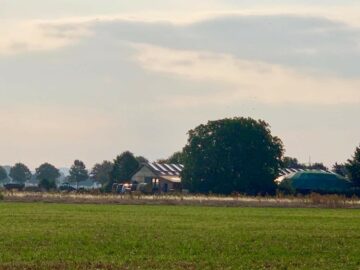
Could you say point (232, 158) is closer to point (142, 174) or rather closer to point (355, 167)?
point (355, 167)

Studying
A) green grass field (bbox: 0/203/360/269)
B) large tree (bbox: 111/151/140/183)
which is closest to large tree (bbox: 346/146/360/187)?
large tree (bbox: 111/151/140/183)

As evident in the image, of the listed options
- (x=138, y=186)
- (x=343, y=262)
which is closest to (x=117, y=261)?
(x=343, y=262)

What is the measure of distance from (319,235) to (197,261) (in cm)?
1462

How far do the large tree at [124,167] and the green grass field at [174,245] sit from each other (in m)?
111

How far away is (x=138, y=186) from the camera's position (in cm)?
14212

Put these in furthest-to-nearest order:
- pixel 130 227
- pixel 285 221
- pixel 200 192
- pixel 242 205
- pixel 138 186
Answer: pixel 138 186, pixel 200 192, pixel 242 205, pixel 285 221, pixel 130 227

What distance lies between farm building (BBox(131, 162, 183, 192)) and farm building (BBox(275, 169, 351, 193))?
55.1ft

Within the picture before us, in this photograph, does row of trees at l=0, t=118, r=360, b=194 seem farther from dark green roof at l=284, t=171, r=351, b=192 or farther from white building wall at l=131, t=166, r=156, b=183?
white building wall at l=131, t=166, r=156, b=183

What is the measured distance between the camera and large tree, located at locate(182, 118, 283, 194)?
13175 centimetres

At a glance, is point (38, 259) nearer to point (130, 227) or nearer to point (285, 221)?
point (130, 227)

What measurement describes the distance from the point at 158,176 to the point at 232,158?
28.5 m

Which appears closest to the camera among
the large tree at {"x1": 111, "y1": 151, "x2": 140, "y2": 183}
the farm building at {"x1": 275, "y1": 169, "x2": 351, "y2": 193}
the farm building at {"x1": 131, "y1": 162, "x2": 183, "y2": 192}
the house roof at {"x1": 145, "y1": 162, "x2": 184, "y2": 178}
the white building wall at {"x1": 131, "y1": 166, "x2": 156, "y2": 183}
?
the farm building at {"x1": 275, "y1": 169, "x2": 351, "y2": 193}

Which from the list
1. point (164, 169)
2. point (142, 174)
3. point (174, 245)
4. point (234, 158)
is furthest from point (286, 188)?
point (174, 245)

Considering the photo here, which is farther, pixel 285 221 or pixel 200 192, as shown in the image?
pixel 200 192
